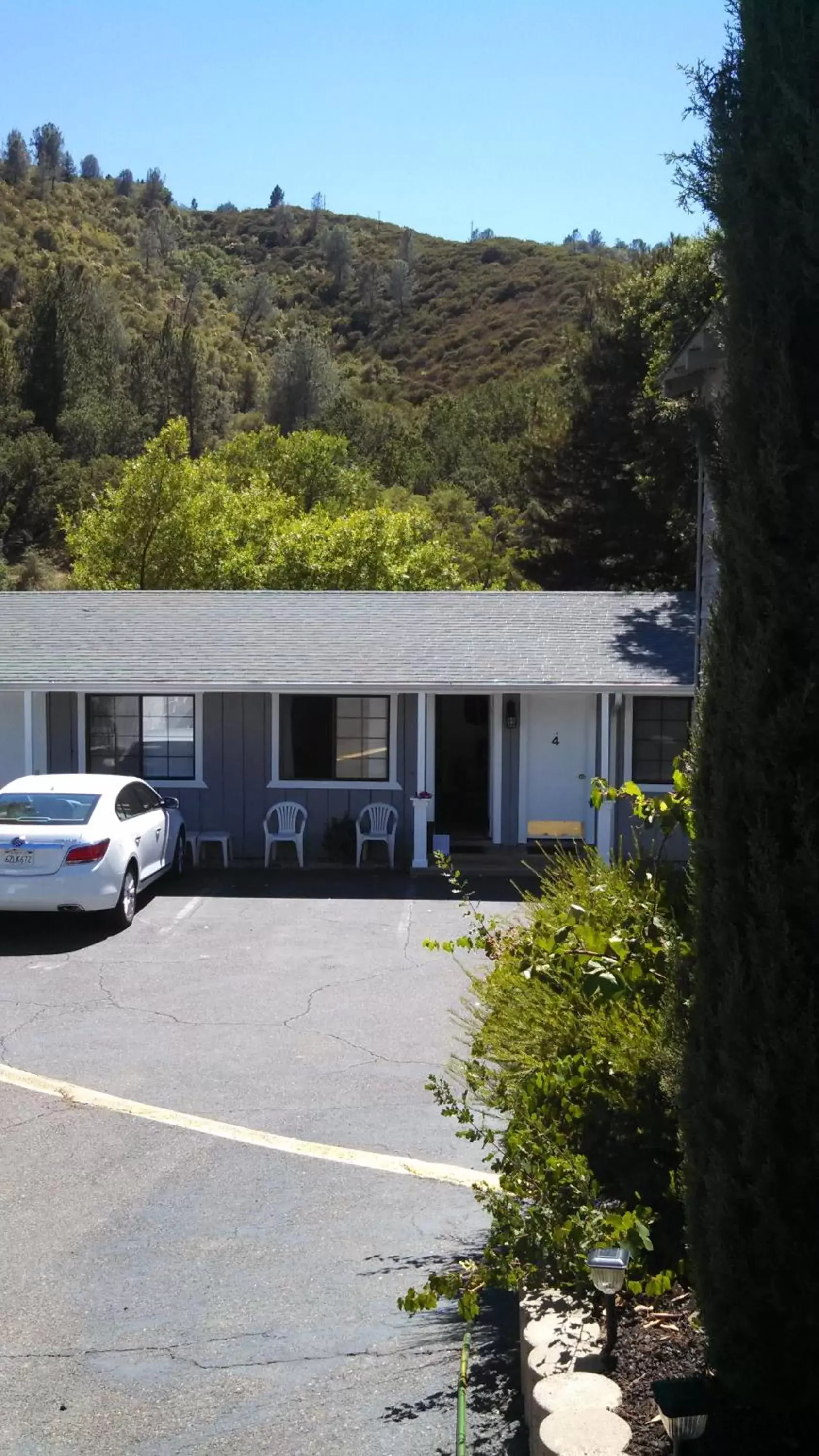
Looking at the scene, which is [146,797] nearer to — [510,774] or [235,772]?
[235,772]

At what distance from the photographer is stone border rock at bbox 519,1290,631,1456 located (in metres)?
3.76

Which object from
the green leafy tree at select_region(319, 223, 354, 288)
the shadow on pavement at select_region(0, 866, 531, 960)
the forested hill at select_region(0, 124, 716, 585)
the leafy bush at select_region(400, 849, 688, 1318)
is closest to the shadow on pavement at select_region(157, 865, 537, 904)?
the shadow on pavement at select_region(0, 866, 531, 960)

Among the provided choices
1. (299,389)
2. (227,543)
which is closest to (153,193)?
(299,389)

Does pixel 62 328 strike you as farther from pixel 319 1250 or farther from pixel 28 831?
pixel 319 1250

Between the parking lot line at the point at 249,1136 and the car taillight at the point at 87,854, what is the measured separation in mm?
4063

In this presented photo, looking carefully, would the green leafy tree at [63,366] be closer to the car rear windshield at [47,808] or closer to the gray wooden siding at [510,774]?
the gray wooden siding at [510,774]

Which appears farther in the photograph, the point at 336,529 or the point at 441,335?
the point at 441,335

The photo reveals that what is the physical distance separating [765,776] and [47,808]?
11457mm

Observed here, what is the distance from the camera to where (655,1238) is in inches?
199

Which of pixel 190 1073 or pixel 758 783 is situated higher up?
pixel 758 783

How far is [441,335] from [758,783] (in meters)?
90.0

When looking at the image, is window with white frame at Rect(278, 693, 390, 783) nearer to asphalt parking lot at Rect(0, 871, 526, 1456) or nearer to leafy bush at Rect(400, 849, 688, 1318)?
asphalt parking lot at Rect(0, 871, 526, 1456)

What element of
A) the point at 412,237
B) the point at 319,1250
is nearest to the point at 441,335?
the point at 412,237

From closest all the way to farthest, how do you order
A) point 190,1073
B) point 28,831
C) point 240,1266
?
point 240,1266 → point 190,1073 → point 28,831
